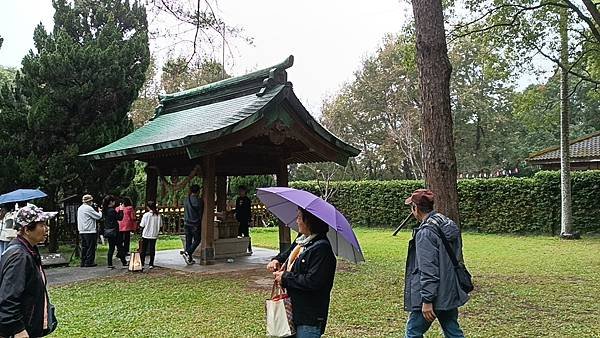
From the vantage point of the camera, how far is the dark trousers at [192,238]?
11.3 metres

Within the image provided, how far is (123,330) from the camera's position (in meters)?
6.38

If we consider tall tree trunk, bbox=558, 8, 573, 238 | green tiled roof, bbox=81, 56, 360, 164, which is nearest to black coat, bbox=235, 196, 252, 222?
green tiled roof, bbox=81, 56, 360, 164

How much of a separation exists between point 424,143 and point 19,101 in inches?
429

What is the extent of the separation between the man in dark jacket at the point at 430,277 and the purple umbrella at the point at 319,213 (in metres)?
0.45

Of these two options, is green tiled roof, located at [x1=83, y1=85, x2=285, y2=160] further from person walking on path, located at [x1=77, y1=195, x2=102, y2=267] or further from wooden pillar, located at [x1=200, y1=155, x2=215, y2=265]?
person walking on path, located at [x1=77, y1=195, x2=102, y2=267]

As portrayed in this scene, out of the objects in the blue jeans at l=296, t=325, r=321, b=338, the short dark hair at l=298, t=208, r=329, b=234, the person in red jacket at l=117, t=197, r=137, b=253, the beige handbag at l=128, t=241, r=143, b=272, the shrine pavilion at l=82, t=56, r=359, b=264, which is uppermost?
the shrine pavilion at l=82, t=56, r=359, b=264

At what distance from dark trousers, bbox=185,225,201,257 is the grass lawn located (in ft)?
2.98

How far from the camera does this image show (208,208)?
11.1 meters

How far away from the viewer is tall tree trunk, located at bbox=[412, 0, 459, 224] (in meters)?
7.95

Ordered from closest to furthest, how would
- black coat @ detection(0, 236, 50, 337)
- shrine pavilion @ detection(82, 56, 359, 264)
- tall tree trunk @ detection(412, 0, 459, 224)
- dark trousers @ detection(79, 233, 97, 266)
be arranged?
1. black coat @ detection(0, 236, 50, 337)
2. tall tree trunk @ detection(412, 0, 459, 224)
3. shrine pavilion @ detection(82, 56, 359, 264)
4. dark trousers @ detection(79, 233, 97, 266)

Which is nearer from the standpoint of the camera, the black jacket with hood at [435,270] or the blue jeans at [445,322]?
the black jacket with hood at [435,270]

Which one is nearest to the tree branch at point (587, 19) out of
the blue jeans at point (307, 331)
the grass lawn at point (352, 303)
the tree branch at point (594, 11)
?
the tree branch at point (594, 11)

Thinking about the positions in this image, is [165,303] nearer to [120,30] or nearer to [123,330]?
[123,330]

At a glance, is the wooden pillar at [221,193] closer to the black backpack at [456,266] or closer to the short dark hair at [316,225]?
the black backpack at [456,266]
